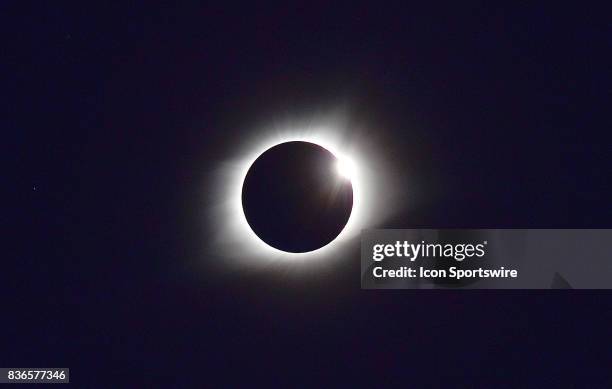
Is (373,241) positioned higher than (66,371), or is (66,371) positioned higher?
(373,241)

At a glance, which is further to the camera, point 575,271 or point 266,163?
point 575,271

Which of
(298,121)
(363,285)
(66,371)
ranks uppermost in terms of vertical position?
(298,121)

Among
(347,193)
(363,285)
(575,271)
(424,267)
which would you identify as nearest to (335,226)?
(347,193)

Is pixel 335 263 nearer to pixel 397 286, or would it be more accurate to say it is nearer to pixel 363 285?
pixel 363 285
